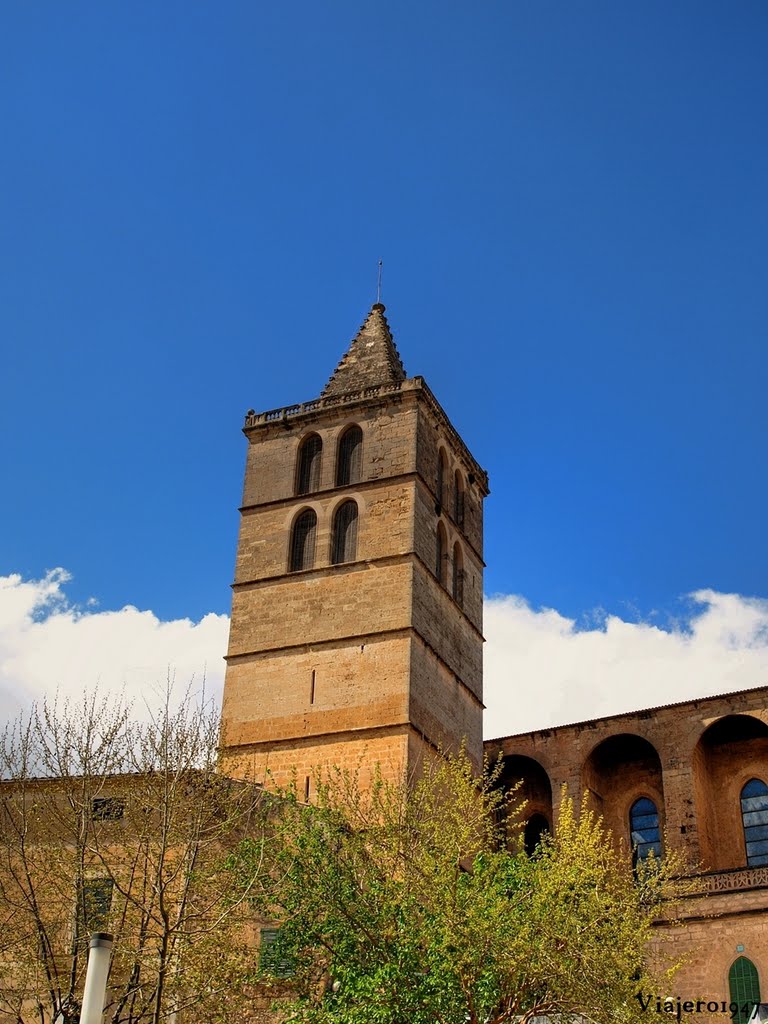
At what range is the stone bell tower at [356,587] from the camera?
96.3 ft

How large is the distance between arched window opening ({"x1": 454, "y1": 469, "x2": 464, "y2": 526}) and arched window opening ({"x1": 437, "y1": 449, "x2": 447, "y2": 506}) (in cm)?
97

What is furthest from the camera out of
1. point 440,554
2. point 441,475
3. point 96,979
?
point 441,475

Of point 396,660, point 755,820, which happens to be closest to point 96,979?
point 396,660

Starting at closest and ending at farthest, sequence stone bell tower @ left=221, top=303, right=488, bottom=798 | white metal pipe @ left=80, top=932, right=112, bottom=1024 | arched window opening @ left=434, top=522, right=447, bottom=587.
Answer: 1. white metal pipe @ left=80, top=932, right=112, bottom=1024
2. stone bell tower @ left=221, top=303, right=488, bottom=798
3. arched window opening @ left=434, top=522, right=447, bottom=587

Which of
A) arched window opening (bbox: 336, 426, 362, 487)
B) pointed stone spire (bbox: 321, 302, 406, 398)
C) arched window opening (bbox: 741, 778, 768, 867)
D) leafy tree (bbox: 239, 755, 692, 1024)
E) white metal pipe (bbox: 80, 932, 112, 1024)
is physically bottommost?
white metal pipe (bbox: 80, 932, 112, 1024)

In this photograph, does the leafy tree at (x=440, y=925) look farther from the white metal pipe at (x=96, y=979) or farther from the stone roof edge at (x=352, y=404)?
the stone roof edge at (x=352, y=404)

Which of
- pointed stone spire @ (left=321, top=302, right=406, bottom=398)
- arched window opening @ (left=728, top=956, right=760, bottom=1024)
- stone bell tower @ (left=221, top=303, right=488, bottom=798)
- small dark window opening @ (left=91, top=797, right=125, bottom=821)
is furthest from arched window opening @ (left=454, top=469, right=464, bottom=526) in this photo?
small dark window opening @ (left=91, top=797, right=125, bottom=821)

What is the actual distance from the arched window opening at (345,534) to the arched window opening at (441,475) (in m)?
2.52

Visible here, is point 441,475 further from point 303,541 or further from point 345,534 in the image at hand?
point 303,541

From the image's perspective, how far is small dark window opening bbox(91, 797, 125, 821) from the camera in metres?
19.6

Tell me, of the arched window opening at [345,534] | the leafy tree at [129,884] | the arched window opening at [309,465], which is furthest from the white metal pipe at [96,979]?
the arched window opening at [309,465]

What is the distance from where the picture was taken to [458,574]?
113 feet

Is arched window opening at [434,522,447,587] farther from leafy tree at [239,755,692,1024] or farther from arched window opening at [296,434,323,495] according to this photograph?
leafy tree at [239,755,692,1024]

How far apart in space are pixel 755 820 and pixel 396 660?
30.8 feet
